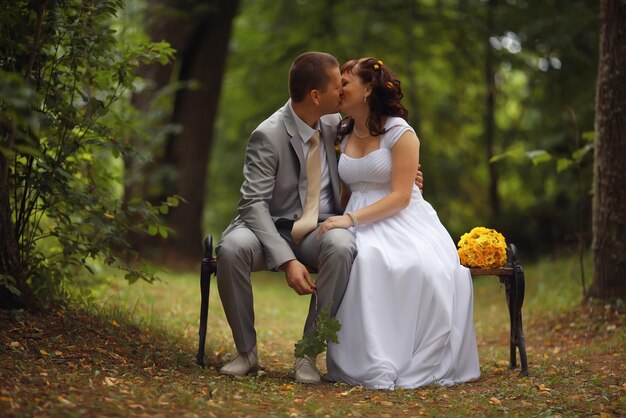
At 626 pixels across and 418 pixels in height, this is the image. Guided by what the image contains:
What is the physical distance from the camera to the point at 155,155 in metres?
11.9

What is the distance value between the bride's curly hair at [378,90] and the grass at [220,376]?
1618 mm

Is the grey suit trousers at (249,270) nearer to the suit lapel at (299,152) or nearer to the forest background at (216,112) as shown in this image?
the suit lapel at (299,152)

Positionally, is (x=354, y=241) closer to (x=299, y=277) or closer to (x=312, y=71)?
(x=299, y=277)

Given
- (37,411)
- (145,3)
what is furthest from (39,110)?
(145,3)

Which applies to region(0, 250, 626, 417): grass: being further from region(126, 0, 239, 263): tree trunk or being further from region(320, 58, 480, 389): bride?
region(126, 0, 239, 263): tree trunk

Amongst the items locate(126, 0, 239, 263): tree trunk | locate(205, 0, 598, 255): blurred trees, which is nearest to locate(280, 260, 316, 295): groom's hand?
locate(205, 0, 598, 255): blurred trees

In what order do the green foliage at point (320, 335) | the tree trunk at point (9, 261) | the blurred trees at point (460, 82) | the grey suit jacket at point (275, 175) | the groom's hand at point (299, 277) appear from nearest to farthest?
the green foliage at point (320, 335) < the groom's hand at point (299, 277) < the tree trunk at point (9, 261) < the grey suit jacket at point (275, 175) < the blurred trees at point (460, 82)

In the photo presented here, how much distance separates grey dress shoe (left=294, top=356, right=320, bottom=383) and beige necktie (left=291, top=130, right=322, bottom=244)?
70 cm

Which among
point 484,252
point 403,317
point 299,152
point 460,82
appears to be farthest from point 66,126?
point 460,82

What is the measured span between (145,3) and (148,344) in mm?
7074

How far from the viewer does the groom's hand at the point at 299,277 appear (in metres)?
4.55

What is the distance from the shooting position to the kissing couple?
460 centimetres

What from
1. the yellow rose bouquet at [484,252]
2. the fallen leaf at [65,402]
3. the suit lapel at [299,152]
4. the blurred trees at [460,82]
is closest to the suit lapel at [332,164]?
the suit lapel at [299,152]

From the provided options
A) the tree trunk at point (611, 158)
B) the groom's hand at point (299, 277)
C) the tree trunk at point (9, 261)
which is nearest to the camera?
the groom's hand at point (299, 277)
